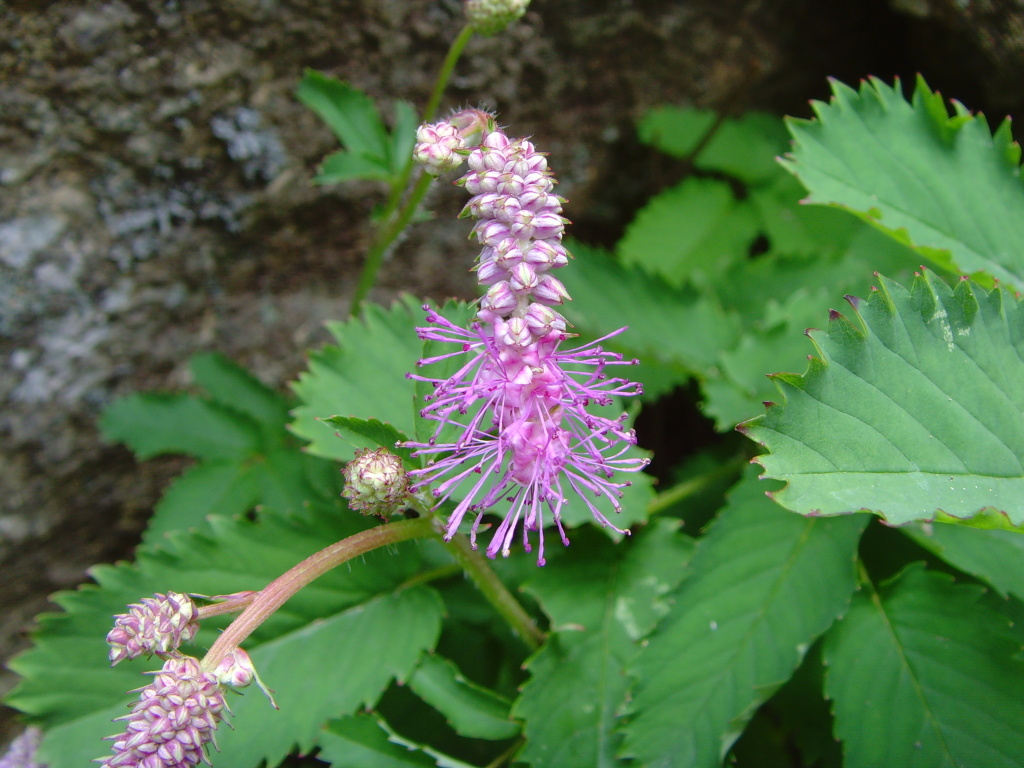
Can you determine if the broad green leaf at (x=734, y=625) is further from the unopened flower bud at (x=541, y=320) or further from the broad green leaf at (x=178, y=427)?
the broad green leaf at (x=178, y=427)

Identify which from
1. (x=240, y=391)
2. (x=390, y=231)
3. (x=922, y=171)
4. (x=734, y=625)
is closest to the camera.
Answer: (x=734, y=625)

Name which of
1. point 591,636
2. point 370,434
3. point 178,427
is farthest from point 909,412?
point 178,427

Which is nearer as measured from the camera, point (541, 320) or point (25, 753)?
point (541, 320)

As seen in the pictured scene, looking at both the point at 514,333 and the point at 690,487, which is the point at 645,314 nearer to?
the point at 690,487

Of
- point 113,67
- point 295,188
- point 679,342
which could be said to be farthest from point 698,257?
point 113,67

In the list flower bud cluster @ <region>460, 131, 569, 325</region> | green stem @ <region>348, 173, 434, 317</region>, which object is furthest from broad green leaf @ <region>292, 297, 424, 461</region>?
flower bud cluster @ <region>460, 131, 569, 325</region>

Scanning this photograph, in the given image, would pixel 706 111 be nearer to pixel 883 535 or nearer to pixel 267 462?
pixel 883 535

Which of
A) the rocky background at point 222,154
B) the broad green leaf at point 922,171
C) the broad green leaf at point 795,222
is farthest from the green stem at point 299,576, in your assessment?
the broad green leaf at point 795,222

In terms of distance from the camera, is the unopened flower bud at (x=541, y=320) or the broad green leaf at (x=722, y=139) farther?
the broad green leaf at (x=722, y=139)
